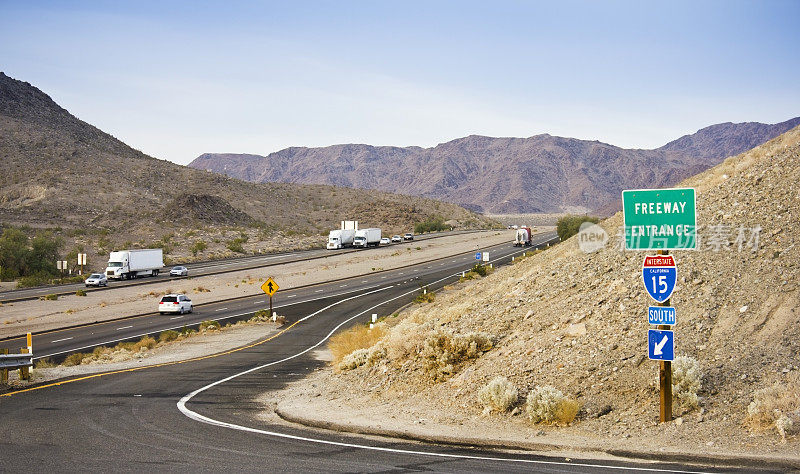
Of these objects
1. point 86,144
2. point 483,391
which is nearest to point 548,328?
point 483,391

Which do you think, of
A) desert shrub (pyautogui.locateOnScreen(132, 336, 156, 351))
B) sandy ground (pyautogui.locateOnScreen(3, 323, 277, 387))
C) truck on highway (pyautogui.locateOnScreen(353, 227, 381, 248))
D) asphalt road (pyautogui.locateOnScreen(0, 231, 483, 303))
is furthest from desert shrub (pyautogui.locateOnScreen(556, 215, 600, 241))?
desert shrub (pyautogui.locateOnScreen(132, 336, 156, 351))

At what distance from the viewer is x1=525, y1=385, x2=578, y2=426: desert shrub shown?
43.1 feet

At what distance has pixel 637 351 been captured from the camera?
14.5 metres

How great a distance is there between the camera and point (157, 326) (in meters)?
42.7

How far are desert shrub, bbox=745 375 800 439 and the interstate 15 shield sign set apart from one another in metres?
2.27

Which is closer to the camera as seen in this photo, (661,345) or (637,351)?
(661,345)

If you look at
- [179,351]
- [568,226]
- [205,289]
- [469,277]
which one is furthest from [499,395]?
[568,226]

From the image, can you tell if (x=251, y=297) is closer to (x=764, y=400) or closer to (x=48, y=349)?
(x=48, y=349)

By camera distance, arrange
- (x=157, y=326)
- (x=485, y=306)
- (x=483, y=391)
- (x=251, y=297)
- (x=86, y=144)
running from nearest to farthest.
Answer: (x=483, y=391) < (x=485, y=306) < (x=157, y=326) < (x=251, y=297) < (x=86, y=144)

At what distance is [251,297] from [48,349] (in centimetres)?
2449

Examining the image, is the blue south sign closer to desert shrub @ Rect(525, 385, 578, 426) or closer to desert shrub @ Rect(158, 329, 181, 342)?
desert shrub @ Rect(525, 385, 578, 426)

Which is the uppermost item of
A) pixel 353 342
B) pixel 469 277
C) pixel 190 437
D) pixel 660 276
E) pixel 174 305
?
pixel 660 276

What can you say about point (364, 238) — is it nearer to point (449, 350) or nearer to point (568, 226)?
point (568, 226)

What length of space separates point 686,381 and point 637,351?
1.56 meters
